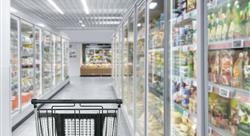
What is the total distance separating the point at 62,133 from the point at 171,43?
1.32m

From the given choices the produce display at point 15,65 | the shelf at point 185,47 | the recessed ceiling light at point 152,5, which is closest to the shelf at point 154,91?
the shelf at point 185,47

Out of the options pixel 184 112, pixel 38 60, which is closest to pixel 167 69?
pixel 184 112

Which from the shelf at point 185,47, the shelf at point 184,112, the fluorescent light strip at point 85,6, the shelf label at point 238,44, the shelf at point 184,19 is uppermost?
the fluorescent light strip at point 85,6

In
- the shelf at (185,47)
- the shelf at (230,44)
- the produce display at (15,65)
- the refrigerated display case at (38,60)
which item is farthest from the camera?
the refrigerated display case at (38,60)

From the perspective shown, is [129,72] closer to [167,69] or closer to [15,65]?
[15,65]

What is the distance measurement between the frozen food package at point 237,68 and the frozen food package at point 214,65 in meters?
0.17

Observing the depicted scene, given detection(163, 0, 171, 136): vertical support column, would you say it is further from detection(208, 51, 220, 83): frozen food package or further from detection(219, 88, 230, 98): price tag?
detection(219, 88, 230, 98): price tag

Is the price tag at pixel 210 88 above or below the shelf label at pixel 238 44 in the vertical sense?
below

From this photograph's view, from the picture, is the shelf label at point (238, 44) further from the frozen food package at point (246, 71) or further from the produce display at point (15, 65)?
the produce display at point (15, 65)

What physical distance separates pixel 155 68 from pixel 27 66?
5156 millimetres

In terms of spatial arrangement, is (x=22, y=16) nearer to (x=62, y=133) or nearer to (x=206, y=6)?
(x=62, y=133)

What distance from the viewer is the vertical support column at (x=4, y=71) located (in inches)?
83.0

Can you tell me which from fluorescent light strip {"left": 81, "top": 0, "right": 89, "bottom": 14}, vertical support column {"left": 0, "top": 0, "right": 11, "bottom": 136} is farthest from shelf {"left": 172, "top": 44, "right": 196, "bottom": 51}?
fluorescent light strip {"left": 81, "top": 0, "right": 89, "bottom": 14}

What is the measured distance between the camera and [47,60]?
10984 mm
